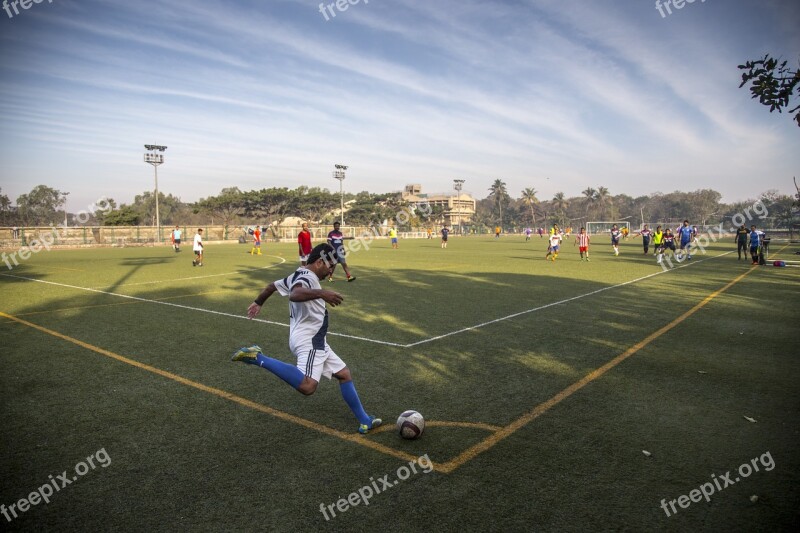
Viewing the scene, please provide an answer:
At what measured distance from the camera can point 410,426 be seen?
4.86m

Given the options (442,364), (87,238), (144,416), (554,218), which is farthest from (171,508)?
(554,218)

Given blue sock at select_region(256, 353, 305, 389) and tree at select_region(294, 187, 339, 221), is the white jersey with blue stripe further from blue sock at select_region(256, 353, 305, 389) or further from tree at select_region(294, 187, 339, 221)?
tree at select_region(294, 187, 339, 221)

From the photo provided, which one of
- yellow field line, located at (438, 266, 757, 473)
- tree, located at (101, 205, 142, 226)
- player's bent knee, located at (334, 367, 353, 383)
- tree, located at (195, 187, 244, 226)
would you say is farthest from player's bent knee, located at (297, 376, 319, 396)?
tree, located at (195, 187, 244, 226)

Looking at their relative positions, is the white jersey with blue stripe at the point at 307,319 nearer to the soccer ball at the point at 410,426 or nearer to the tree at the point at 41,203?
the soccer ball at the point at 410,426

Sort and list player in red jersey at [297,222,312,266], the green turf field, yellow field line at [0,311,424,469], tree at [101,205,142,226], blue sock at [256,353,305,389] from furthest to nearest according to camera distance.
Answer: tree at [101,205,142,226], player in red jersey at [297,222,312,266], blue sock at [256,353,305,389], yellow field line at [0,311,424,469], the green turf field

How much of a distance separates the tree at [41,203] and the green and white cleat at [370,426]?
106 meters

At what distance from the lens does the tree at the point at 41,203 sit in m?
88.7

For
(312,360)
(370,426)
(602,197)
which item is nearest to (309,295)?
(312,360)

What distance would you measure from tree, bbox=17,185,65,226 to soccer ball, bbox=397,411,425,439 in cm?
10686

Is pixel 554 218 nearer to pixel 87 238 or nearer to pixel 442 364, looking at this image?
pixel 87 238

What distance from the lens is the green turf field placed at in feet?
12.1

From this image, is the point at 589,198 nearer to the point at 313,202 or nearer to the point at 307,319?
the point at 313,202

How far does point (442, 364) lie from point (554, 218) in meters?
142

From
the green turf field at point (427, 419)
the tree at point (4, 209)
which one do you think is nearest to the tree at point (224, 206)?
the tree at point (4, 209)
